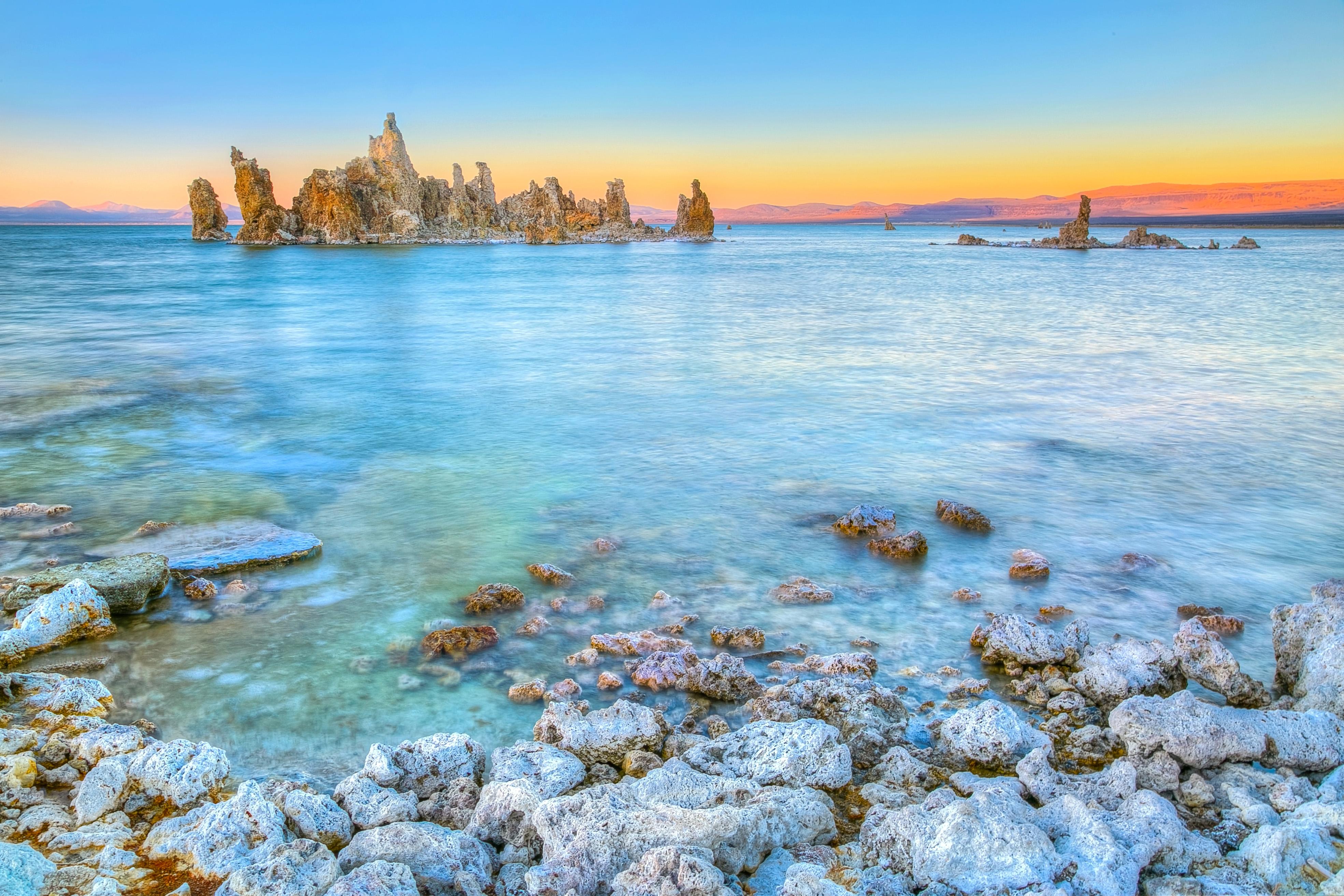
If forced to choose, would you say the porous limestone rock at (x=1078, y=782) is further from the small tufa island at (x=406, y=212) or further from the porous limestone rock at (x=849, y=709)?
the small tufa island at (x=406, y=212)

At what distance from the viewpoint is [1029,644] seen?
17.7 ft

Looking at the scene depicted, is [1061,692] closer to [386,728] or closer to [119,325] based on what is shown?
[386,728]

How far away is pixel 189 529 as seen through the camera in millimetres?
7641

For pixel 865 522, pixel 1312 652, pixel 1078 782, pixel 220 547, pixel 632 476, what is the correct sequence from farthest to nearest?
1. pixel 632 476
2. pixel 865 522
3. pixel 220 547
4. pixel 1312 652
5. pixel 1078 782

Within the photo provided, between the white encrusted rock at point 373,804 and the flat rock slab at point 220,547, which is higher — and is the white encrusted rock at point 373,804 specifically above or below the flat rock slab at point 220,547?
below

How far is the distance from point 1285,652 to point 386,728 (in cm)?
545

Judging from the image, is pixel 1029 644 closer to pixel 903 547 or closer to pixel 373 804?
pixel 903 547

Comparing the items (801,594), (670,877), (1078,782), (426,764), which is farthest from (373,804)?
(801,594)

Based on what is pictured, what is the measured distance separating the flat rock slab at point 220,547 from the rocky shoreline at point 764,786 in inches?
43.3

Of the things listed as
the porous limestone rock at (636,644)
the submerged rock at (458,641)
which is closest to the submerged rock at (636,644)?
the porous limestone rock at (636,644)

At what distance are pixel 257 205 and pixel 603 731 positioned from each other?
83.7 metres

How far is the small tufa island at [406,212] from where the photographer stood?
7656cm

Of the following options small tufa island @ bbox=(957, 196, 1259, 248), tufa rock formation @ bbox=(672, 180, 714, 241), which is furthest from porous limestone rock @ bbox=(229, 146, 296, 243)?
small tufa island @ bbox=(957, 196, 1259, 248)

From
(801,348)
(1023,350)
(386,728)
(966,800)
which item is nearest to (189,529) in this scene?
(386,728)
